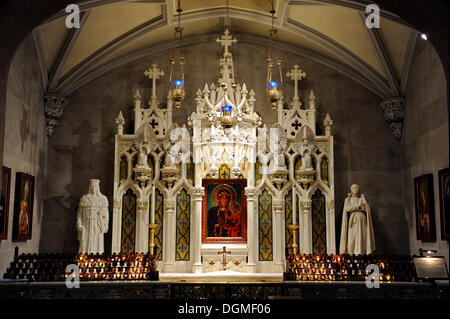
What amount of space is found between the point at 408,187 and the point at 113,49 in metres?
7.40

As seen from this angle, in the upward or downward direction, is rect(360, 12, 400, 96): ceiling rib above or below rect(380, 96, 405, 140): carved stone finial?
above

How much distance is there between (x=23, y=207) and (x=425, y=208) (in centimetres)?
808

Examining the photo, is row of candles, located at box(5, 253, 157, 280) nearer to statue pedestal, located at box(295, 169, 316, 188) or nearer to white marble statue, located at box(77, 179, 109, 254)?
white marble statue, located at box(77, 179, 109, 254)

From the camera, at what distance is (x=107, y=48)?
38.4 ft

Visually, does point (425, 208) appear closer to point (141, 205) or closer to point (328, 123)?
point (328, 123)

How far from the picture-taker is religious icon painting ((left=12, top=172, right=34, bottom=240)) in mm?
9922

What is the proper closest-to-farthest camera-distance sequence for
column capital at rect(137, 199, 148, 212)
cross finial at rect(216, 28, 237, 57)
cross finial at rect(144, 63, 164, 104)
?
column capital at rect(137, 199, 148, 212), cross finial at rect(216, 28, 237, 57), cross finial at rect(144, 63, 164, 104)

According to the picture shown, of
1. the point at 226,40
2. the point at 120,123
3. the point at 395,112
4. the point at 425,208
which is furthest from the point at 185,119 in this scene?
the point at 425,208

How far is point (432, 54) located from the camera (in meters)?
10.2

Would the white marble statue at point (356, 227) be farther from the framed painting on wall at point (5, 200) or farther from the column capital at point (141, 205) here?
the framed painting on wall at point (5, 200)

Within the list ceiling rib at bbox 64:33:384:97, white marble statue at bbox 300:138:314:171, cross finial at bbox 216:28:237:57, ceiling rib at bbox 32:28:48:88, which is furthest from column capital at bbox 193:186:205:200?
ceiling rib at bbox 32:28:48:88

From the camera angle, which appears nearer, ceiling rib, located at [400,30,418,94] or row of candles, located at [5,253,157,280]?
row of candles, located at [5,253,157,280]

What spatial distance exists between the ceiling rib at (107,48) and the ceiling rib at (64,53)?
0.19 meters

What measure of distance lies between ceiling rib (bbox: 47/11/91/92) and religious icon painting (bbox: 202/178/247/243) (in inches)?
162
